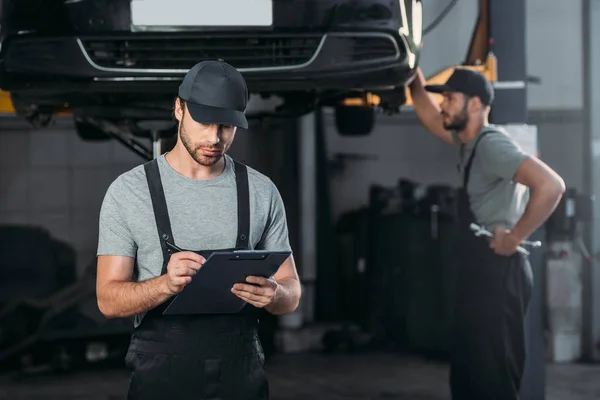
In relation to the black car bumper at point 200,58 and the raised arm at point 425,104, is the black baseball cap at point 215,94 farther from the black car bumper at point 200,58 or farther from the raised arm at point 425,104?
the raised arm at point 425,104

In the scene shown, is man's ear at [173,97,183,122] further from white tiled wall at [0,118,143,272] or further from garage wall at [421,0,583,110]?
garage wall at [421,0,583,110]

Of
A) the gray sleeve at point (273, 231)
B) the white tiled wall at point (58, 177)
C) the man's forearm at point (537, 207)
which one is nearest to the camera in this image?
the gray sleeve at point (273, 231)

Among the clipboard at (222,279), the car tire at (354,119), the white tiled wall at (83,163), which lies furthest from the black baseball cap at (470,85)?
the white tiled wall at (83,163)

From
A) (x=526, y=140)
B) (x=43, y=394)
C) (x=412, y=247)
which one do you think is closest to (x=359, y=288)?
(x=412, y=247)

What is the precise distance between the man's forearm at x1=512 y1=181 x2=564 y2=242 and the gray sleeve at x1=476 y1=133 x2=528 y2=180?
11cm

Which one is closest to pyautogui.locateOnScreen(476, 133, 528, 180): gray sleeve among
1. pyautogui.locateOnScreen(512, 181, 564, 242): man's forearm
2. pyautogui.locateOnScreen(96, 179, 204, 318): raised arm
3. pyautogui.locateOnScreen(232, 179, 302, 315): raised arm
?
pyautogui.locateOnScreen(512, 181, 564, 242): man's forearm

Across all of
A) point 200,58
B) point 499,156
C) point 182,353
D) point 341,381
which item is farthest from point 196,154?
point 341,381

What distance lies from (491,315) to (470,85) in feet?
2.85

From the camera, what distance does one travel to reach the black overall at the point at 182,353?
232 centimetres

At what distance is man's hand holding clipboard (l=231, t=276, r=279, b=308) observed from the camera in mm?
2217

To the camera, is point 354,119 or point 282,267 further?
point 354,119

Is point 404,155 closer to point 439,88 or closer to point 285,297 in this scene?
point 439,88

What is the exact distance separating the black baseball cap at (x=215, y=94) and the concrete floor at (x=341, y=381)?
3.57m

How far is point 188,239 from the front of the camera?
2.34 metres
